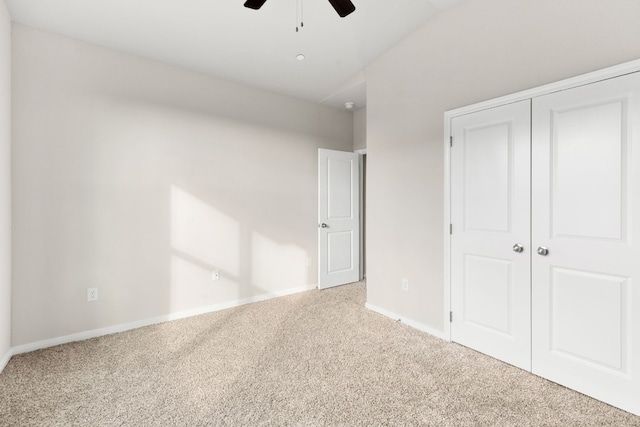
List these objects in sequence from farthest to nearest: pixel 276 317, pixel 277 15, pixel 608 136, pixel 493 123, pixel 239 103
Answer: pixel 239 103 < pixel 276 317 < pixel 277 15 < pixel 493 123 < pixel 608 136

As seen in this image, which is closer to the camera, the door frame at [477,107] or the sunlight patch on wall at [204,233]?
the door frame at [477,107]

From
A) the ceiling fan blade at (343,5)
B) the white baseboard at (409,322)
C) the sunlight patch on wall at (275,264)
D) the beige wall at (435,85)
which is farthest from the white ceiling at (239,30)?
the white baseboard at (409,322)

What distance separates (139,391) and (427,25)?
373cm

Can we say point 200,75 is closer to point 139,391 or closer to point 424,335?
point 139,391

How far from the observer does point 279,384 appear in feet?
6.75

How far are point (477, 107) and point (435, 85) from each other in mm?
514

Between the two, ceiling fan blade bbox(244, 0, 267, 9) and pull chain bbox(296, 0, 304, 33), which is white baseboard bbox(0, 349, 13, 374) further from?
pull chain bbox(296, 0, 304, 33)

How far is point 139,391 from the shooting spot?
1978mm

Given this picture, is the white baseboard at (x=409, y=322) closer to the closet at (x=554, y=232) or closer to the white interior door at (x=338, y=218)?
the closet at (x=554, y=232)

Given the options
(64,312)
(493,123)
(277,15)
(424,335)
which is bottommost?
(424,335)

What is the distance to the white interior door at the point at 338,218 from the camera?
4.26 meters

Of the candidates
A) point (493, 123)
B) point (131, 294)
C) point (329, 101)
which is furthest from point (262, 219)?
point (493, 123)

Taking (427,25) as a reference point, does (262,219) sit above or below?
below

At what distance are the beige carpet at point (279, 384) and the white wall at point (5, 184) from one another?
0.28 metres
